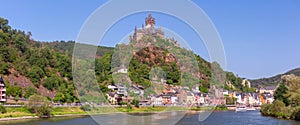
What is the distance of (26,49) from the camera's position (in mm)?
69125

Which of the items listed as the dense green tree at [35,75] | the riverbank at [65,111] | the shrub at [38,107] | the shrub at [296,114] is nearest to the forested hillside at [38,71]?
the dense green tree at [35,75]

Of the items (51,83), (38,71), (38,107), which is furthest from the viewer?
(38,71)

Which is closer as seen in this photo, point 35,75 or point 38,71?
point 35,75

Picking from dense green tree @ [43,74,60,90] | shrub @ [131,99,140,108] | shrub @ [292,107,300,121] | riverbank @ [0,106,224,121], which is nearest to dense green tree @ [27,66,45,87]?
dense green tree @ [43,74,60,90]

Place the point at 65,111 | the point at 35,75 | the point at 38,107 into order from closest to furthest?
the point at 38,107 < the point at 65,111 < the point at 35,75

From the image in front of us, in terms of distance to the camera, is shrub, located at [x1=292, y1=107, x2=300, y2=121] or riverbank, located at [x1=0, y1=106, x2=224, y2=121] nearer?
shrub, located at [x1=292, y1=107, x2=300, y2=121]

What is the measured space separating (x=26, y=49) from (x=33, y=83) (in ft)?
43.5

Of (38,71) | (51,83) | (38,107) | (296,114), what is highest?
(38,71)

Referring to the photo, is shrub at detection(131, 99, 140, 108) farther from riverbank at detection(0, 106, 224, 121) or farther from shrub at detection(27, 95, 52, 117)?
shrub at detection(27, 95, 52, 117)

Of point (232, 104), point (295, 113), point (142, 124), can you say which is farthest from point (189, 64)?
point (232, 104)

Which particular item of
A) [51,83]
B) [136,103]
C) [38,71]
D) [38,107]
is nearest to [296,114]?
[136,103]

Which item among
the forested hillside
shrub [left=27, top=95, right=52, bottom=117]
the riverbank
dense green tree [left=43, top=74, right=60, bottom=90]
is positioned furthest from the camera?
dense green tree [left=43, top=74, right=60, bottom=90]

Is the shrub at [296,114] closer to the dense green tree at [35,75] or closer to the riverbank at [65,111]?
the riverbank at [65,111]

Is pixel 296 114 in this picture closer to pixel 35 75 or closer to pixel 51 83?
pixel 51 83
